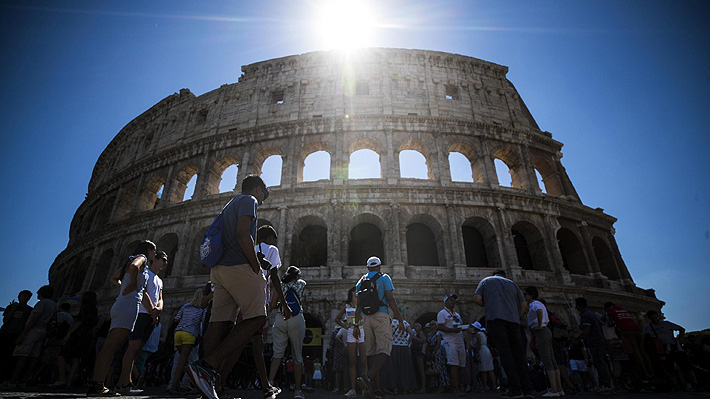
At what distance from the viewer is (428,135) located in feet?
54.7

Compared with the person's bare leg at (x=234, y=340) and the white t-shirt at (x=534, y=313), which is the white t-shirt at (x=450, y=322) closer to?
the white t-shirt at (x=534, y=313)

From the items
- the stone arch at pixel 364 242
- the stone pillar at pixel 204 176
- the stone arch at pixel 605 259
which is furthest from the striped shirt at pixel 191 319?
the stone arch at pixel 605 259

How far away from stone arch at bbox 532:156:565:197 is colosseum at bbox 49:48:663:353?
0.10m

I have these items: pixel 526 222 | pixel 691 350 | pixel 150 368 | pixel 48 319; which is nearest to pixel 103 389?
pixel 48 319

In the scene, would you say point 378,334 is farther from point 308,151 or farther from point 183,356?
point 308,151

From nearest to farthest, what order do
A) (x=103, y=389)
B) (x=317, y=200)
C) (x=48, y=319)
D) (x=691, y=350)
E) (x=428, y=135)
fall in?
(x=103, y=389) < (x=48, y=319) < (x=691, y=350) < (x=317, y=200) < (x=428, y=135)

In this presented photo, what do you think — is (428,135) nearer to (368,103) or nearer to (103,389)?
(368,103)

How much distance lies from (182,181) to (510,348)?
18865mm

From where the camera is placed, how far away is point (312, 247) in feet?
51.7

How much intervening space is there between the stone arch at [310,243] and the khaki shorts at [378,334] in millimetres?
9978

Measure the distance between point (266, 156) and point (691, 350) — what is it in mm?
17235

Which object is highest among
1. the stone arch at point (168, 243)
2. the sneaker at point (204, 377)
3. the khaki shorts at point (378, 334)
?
the stone arch at point (168, 243)

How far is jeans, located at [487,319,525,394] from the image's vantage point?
411 cm

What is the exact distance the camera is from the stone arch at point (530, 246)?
14.9 m
